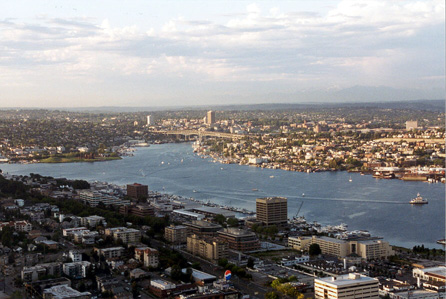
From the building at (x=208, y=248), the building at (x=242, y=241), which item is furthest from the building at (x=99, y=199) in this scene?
the building at (x=208, y=248)

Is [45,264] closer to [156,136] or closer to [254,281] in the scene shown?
[254,281]

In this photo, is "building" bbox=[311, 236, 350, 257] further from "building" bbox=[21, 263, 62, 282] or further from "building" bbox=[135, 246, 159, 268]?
"building" bbox=[21, 263, 62, 282]

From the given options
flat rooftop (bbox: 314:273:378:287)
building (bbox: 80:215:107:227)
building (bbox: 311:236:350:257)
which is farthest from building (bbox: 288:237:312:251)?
building (bbox: 80:215:107:227)

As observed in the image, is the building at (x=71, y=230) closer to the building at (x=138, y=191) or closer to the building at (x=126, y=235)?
the building at (x=126, y=235)

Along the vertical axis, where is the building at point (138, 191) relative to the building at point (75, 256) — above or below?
below

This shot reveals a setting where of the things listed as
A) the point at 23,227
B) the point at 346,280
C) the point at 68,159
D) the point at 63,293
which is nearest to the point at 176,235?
the point at 23,227

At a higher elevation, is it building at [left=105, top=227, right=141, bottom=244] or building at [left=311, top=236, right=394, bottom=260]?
building at [left=105, top=227, right=141, bottom=244]

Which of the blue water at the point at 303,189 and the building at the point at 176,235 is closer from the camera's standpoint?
the building at the point at 176,235
